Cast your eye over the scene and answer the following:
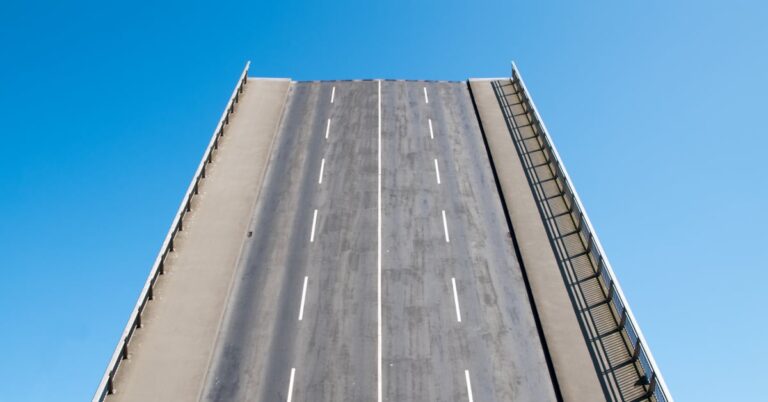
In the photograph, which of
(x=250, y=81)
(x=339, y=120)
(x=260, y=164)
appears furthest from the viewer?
(x=250, y=81)

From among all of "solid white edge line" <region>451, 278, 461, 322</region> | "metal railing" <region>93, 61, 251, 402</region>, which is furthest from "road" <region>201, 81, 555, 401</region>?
"metal railing" <region>93, 61, 251, 402</region>

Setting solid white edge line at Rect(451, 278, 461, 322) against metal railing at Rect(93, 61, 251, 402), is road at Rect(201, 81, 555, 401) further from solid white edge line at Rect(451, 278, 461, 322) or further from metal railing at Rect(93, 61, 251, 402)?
metal railing at Rect(93, 61, 251, 402)

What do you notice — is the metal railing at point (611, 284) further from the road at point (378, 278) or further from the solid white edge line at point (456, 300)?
the solid white edge line at point (456, 300)

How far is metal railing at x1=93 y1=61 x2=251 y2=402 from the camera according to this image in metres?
29.4

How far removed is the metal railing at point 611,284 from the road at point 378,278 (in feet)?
11.4

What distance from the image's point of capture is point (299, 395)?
1163 inches

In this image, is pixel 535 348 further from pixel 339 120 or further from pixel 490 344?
pixel 339 120

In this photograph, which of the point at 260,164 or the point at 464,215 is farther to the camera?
the point at 260,164

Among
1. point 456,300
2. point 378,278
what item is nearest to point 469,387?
point 456,300

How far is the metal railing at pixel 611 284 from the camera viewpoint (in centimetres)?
2917

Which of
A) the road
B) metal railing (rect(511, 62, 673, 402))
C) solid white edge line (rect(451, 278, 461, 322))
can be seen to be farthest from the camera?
solid white edge line (rect(451, 278, 461, 322))

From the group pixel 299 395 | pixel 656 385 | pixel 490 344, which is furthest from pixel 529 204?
pixel 299 395

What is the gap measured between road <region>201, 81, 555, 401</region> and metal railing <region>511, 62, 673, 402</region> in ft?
11.4

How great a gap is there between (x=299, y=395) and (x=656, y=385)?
12.8 m
